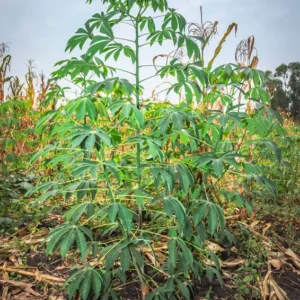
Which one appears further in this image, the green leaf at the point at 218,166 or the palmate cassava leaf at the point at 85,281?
the palmate cassava leaf at the point at 85,281

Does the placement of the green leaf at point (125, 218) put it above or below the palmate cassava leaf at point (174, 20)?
below

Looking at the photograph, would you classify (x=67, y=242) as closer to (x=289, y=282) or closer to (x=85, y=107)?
(x=85, y=107)

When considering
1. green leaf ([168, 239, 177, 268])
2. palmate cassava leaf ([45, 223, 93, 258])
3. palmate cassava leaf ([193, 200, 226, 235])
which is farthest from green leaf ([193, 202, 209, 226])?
palmate cassava leaf ([45, 223, 93, 258])

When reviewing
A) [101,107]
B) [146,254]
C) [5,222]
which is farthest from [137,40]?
[5,222]

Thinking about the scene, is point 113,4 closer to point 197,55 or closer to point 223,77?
point 197,55

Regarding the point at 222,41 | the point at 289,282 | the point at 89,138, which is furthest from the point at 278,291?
the point at 222,41

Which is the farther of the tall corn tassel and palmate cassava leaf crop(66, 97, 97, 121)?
the tall corn tassel

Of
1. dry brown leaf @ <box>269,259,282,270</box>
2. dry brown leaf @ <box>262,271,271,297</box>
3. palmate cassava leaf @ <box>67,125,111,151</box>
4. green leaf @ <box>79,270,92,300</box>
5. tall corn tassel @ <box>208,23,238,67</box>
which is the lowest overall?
dry brown leaf @ <box>262,271,271,297</box>

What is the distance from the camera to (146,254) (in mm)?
2191

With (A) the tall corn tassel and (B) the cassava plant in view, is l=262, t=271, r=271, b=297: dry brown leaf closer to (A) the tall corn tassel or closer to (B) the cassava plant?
(B) the cassava plant

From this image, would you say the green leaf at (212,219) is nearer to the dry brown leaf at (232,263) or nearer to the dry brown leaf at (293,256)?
the dry brown leaf at (232,263)

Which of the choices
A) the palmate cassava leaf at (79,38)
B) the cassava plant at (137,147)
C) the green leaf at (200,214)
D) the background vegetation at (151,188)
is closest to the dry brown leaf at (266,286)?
the background vegetation at (151,188)

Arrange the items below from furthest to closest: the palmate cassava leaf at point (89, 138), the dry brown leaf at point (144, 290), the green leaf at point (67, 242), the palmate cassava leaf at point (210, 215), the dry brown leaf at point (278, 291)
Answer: the dry brown leaf at point (278, 291)
the dry brown leaf at point (144, 290)
the palmate cassava leaf at point (210, 215)
the green leaf at point (67, 242)
the palmate cassava leaf at point (89, 138)

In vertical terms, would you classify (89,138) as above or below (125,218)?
above
